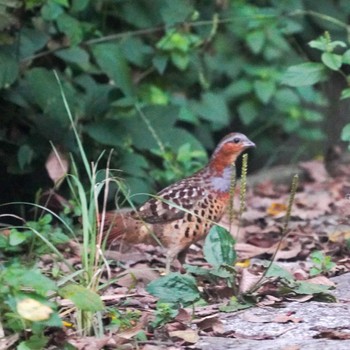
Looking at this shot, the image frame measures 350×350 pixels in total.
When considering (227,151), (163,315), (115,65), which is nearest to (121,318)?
(163,315)

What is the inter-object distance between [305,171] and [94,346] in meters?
4.76

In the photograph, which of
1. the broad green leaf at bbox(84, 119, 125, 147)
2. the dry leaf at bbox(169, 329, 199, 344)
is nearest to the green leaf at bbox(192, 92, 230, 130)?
the broad green leaf at bbox(84, 119, 125, 147)

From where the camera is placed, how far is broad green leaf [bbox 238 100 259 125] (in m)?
8.44

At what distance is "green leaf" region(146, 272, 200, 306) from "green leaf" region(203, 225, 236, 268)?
23cm

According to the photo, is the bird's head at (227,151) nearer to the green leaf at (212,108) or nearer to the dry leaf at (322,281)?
the dry leaf at (322,281)

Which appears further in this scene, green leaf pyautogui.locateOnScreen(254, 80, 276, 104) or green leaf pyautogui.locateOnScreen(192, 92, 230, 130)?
green leaf pyautogui.locateOnScreen(254, 80, 276, 104)

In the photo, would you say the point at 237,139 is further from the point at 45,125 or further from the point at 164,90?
the point at 164,90

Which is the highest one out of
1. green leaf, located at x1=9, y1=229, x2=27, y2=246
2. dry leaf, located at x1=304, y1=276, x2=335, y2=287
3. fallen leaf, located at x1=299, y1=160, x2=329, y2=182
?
green leaf, located at x1=9, y1=229, x2=27, y2=246

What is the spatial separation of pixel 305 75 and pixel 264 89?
2.74m

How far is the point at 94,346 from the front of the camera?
3840mm

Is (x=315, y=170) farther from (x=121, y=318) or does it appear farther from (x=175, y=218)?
(x=121, y=318)

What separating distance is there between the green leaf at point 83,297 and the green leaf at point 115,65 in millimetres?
2755

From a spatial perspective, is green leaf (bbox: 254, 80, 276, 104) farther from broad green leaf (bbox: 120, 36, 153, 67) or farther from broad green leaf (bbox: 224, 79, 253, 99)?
broad green leaf (bbox: 120, 36, 153, 67)

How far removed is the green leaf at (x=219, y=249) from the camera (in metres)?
4.62
